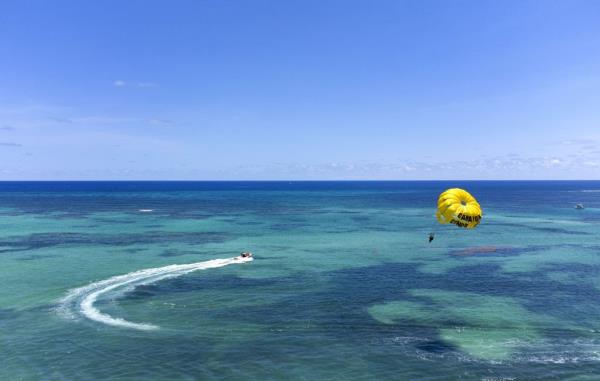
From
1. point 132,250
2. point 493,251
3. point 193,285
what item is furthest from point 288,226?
point 193,285

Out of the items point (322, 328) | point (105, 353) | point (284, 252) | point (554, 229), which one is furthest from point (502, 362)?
point (554, 229)

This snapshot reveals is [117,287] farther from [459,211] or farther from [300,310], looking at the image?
[459,211]

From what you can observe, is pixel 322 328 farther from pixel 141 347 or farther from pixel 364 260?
pixel 364 260

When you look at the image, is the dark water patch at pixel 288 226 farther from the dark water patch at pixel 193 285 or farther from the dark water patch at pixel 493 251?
the dark water patch at pixel 193 285

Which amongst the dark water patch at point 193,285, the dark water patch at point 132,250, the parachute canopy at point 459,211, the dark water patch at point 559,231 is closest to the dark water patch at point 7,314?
the dark water patch at point 193,285

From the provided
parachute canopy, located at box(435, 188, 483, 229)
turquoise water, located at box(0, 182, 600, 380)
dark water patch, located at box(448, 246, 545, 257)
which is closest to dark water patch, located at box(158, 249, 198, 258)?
turquoise water, located at box(0, 182, 600, 380)

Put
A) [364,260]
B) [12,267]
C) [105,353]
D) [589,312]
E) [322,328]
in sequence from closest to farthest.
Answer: [105,353], [322,328], [589,312], [12,267], [364,260]
